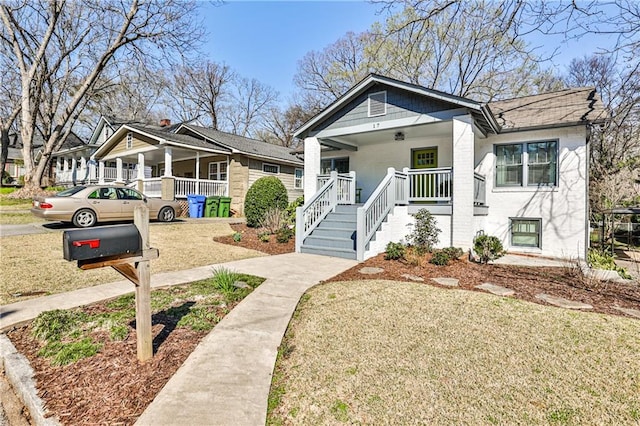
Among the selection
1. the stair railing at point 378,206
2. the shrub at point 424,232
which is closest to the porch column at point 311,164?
the stair railing at point 378,206

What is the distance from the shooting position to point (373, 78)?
33.3 feet

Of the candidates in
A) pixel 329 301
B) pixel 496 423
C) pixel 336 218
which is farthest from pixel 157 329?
pixel 336 218

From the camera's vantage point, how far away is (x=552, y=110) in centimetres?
1023

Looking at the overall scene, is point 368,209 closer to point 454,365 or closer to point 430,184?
point 430,184

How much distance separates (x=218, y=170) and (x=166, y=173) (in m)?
3.72

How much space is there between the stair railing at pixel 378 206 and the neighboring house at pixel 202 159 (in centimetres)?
1065

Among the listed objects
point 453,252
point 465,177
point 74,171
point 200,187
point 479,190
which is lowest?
→ point 453,252

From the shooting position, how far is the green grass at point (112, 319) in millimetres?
3174

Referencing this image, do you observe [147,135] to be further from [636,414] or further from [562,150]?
[636,414]

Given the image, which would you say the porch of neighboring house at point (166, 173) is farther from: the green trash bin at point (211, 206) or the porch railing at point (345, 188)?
the porch railing at point (345, 188)

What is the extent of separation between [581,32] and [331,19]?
7083 mm

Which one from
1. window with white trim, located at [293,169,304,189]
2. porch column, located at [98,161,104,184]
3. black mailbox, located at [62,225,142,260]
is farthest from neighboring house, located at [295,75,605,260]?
porch column, located at [98,161,104,184]

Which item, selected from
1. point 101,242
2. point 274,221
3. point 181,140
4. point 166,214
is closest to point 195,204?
point 166,214

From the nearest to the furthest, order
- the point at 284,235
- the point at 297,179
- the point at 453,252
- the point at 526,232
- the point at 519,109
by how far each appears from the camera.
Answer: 1. the point at 453,252
2. the point at 526,232
3. the point at 284,235
4. the point at 519,109
5. the point at 297,179
